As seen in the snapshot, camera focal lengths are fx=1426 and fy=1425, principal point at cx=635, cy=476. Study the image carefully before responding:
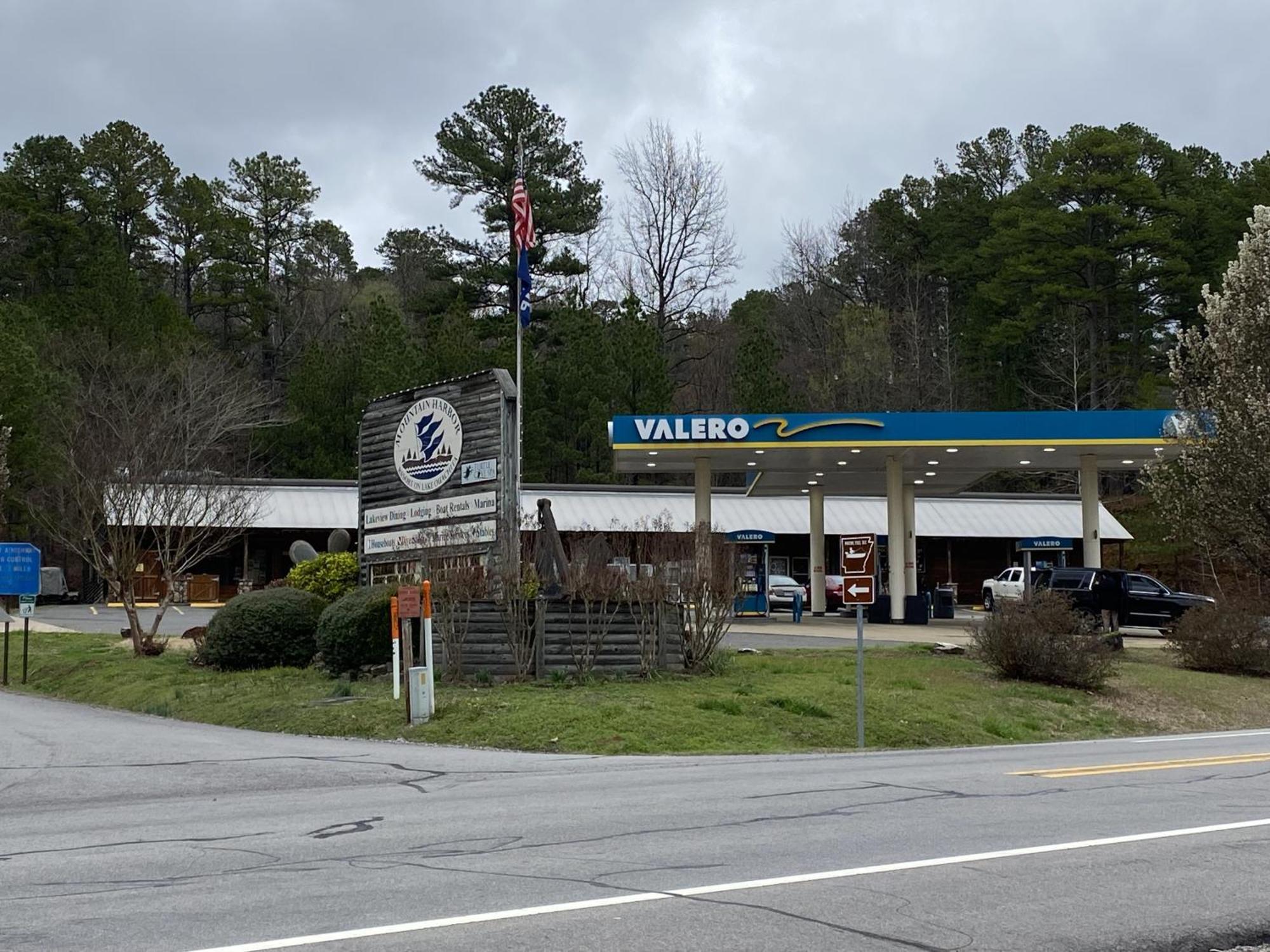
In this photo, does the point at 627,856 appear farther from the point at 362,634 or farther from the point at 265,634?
the point at 265,634

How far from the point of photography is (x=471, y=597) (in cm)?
2175

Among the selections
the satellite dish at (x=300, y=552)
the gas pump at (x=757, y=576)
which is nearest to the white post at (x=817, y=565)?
the gas pump at (x=757, y=576)

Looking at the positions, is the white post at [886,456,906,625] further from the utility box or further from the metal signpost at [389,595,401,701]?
the utility box

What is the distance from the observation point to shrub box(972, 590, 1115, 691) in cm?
2408

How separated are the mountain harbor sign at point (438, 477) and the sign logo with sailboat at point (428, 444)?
0.02 metres

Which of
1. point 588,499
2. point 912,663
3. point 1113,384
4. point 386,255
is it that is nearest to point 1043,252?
point 1113,384

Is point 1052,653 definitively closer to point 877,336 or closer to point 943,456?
point 943,456

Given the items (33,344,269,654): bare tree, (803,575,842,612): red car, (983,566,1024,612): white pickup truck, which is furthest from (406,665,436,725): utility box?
(983,566,1024,612): white pickup truck

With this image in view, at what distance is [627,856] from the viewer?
8.91 meters

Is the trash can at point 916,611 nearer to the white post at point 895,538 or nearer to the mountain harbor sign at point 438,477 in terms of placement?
the white post at point 895,538

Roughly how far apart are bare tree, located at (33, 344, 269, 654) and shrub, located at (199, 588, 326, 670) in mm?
3883

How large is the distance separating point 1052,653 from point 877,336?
50425 millimetres

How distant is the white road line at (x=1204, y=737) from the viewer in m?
19.4

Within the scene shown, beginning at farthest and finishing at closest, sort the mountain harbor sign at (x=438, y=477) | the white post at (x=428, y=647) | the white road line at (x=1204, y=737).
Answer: the mountain harbor sign at (x=438, y=477) → the white road line at (x=1204, y=737) → the white post at (x=428, y=647)
